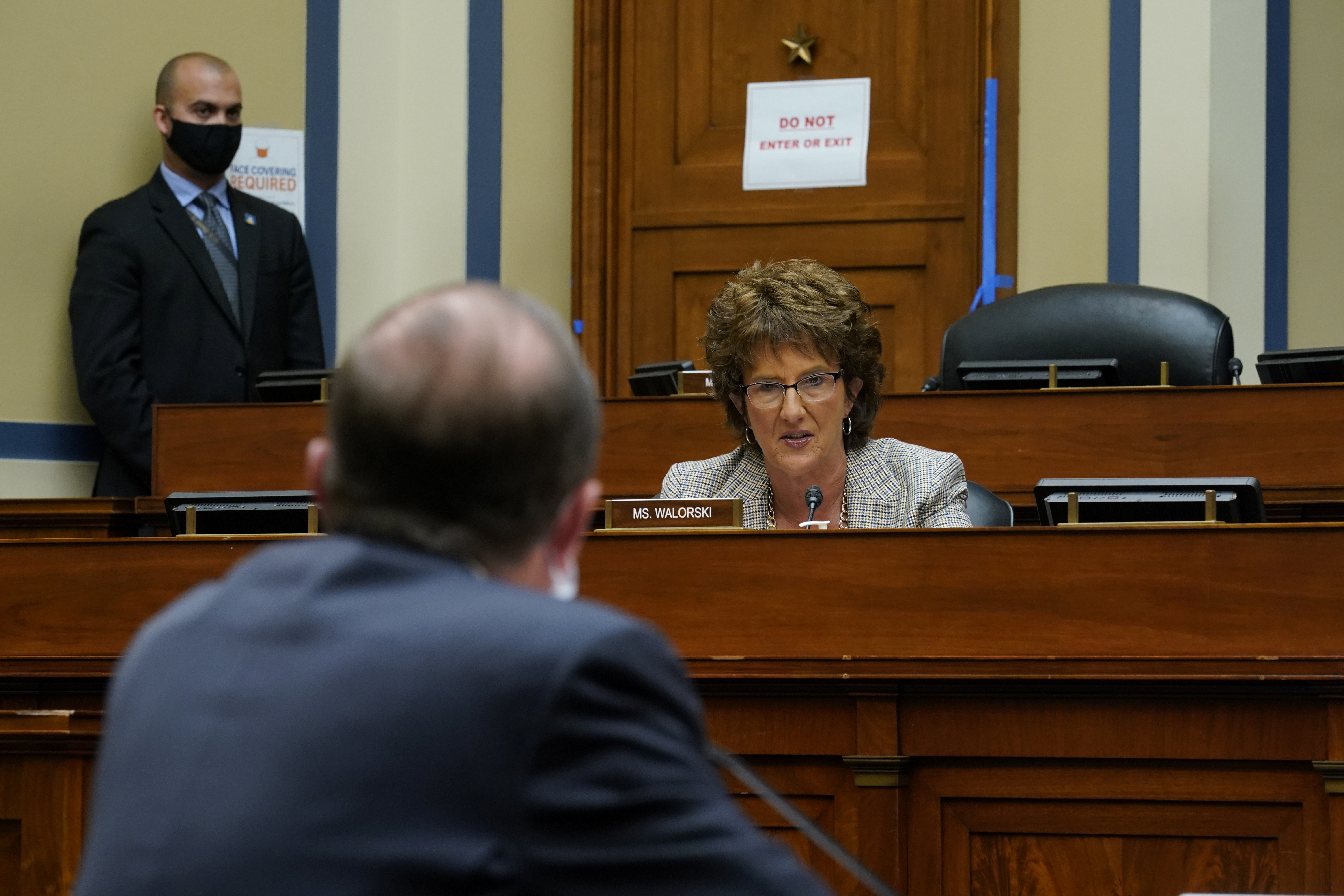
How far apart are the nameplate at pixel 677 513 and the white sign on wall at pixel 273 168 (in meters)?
2.88

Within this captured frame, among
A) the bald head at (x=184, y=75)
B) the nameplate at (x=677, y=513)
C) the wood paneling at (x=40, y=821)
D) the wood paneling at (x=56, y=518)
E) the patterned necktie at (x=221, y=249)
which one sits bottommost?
the wood paneling at (x=40, y=821)

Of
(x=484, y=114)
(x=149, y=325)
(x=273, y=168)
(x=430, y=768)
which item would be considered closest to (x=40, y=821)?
(x=430, y=768)

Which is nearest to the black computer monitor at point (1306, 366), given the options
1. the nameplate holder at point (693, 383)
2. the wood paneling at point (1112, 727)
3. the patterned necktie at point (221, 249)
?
the nameplate holder at point (693, 383)

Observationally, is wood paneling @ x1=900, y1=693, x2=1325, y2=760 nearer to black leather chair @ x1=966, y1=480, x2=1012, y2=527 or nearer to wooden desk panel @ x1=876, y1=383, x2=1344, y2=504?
black leather chair @ x1=966, y1=480, x2=1012, y2=527

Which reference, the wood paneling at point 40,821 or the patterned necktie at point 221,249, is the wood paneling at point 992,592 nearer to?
the wood paneling at point 40,821

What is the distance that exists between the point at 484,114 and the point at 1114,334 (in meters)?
2.47

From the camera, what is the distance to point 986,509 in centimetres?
292

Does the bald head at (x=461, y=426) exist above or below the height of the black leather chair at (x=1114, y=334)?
below

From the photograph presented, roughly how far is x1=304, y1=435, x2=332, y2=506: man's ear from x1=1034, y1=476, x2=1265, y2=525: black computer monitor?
156 cm

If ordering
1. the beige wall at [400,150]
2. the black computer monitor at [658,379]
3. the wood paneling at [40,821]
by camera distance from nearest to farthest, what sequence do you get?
the wood paneling at [40,821], the black computer monitor at [658,379], the beige wall at [400,150]

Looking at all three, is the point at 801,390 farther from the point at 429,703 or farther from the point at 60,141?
the point at 60,141

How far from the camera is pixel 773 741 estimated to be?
2.22 meters

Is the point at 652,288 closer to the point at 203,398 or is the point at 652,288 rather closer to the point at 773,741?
the point at 203,398

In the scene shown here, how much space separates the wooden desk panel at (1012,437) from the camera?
3314 millimetres
